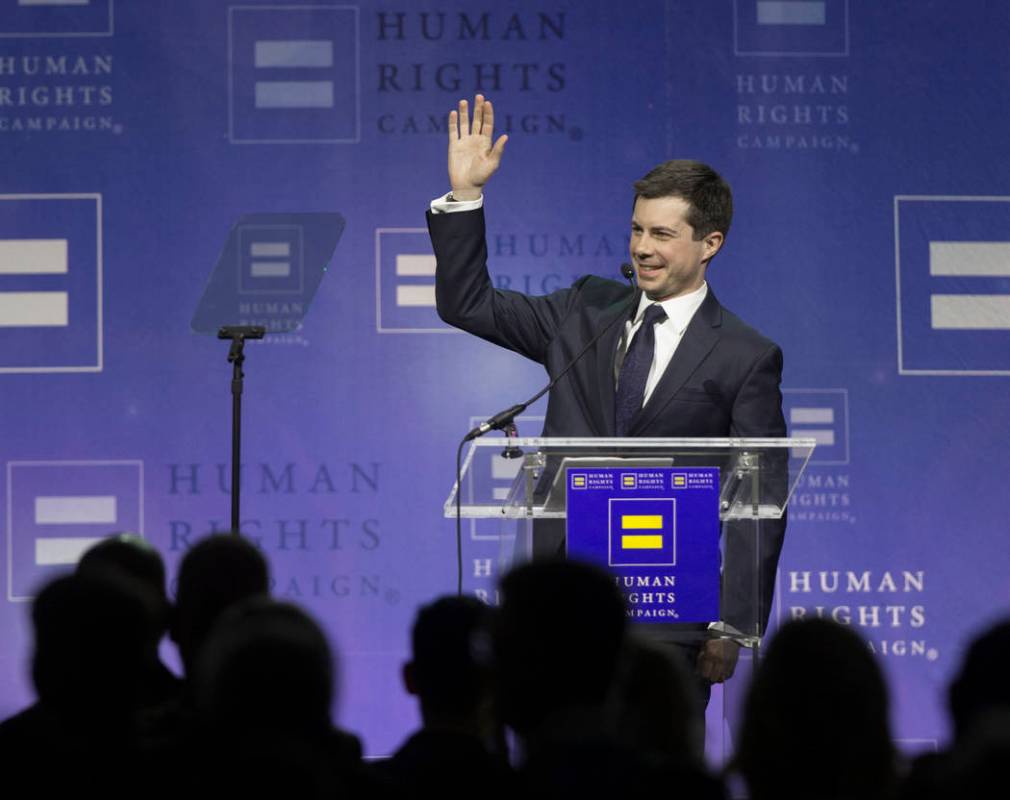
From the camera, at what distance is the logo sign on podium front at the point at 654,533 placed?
3504mm

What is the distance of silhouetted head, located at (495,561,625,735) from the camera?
2094mm

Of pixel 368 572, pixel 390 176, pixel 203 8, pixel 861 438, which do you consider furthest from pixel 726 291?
pixel 203 8

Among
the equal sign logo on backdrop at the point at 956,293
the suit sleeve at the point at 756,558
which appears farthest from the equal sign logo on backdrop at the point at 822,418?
the suit sleeve at the point at 756,558

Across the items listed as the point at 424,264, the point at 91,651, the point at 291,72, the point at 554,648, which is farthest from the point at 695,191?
the point at 91,651

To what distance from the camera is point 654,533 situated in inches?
139

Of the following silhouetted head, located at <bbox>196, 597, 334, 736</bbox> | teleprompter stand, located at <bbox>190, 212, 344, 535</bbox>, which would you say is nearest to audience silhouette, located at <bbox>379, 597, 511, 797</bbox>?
silhouetted head, located at <bbox>196, 597, 334, 736</bbox>

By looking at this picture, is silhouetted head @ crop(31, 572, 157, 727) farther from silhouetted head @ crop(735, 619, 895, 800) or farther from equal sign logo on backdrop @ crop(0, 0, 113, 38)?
equal sign logo on backdrop @ crop(0, 0, 113, 38)

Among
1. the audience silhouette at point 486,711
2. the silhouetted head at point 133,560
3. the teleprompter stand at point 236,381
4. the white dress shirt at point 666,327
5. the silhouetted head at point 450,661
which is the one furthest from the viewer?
the teleprompter stand at point 236,381

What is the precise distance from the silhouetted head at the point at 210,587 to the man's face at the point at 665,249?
6.14ft

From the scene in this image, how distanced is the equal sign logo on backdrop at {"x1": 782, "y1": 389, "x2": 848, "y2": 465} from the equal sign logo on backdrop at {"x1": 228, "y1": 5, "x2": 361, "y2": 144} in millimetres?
2107

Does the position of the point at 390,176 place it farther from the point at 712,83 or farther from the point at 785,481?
the point at 785,481

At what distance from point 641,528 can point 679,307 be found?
96 centimetres

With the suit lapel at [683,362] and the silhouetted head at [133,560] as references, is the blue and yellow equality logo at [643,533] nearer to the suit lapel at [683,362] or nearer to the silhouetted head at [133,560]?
the suit lapel at [683,362]

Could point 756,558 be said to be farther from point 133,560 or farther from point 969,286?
point 969,286
